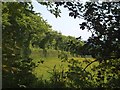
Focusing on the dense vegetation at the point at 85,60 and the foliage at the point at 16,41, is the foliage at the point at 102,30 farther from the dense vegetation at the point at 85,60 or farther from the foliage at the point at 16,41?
the foliage at the point at 16,41

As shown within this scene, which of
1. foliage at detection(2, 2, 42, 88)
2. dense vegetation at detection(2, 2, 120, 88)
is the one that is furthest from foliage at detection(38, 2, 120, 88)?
foliage at detection(2, 2, 42, 88)

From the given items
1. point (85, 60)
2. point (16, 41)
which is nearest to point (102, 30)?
point (85, 60)

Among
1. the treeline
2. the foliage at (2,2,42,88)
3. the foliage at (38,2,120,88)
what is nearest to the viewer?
the foliage at (38,2,120,88)

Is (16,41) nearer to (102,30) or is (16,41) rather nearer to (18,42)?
(18,42)

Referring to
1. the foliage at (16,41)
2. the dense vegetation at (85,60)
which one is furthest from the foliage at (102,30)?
the foliage at (16,41)

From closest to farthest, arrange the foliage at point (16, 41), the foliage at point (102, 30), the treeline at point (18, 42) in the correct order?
the foliage at point (102, 30)
the treeline at point (18, 42)
the foliage at point (16, 41)

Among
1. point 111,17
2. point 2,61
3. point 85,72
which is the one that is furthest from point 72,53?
point 2,61

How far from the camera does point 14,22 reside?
11.2 metres

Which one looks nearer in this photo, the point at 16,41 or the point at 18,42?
the point at 16,41

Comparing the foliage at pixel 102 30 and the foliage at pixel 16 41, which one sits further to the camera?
the foliage at pixel 16 41

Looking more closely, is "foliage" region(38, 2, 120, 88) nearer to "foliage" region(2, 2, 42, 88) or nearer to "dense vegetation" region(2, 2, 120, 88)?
"dense vegetation" region(2, 2, 120, 88)

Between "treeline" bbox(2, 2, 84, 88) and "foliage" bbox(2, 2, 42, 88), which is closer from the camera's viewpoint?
"treeline" bbox(2, 2, 84, 88)

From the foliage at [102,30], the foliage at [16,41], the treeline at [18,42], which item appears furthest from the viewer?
the foliage at [16,41]

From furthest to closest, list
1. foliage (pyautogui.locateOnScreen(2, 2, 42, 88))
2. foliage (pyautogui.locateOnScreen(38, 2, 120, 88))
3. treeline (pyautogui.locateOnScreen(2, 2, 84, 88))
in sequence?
1. foliage (pyautogui.locateOnScreen(2, 2, 42, 88))
2. treeline (pyautogui.locateOnScreen(2, 2, 84, 88))
3. foliage (pyautogui.locateOnScreen(38, 2, 120, 88))
